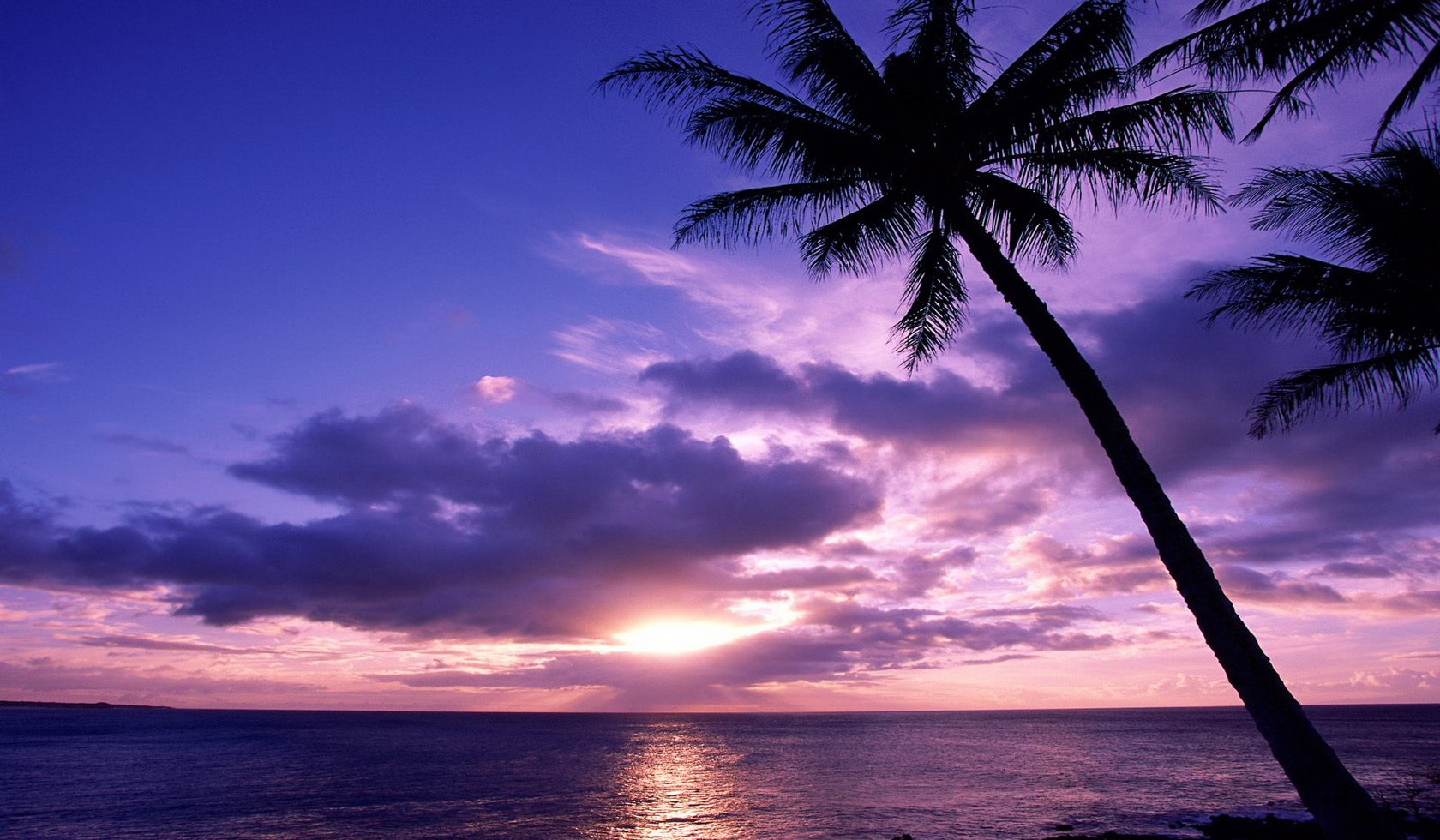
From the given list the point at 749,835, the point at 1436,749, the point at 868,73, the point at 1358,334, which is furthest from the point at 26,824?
the point at 1436,749

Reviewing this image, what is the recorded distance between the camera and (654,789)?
1649 inches

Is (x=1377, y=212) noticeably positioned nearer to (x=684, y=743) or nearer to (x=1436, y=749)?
(x=1436, y=749)

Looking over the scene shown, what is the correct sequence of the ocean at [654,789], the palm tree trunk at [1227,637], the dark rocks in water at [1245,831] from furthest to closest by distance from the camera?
the ocean at [654,789]
the dark rocks in water at [1245,831]
the palm tree trunk at [1227,637]

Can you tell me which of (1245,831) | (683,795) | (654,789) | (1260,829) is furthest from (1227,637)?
(654,789)

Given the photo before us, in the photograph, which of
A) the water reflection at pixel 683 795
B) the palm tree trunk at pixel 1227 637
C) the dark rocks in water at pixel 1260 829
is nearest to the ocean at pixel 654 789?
the water reflection at pixel 683 795

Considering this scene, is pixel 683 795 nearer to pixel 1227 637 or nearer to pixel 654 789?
pixel 654 789

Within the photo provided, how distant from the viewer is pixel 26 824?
98.4 ft

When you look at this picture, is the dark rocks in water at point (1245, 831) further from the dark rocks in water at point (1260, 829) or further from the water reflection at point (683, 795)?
the water reflection at point (683, 795)

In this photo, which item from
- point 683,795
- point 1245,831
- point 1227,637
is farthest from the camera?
point 683,795

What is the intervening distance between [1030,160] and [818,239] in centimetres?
278

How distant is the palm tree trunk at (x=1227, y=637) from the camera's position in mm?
5910

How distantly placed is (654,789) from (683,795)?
340 cm

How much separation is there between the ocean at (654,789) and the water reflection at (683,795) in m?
0.19

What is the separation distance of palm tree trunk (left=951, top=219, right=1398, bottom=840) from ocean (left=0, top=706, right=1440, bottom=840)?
2093 cm
